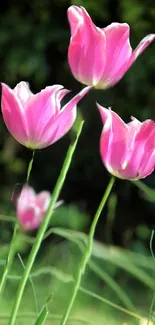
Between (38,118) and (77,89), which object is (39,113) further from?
(77,89)

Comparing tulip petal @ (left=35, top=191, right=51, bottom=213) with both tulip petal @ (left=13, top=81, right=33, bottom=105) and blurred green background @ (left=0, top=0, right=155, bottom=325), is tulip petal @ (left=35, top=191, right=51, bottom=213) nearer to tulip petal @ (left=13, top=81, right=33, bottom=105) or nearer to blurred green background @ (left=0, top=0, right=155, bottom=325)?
tulip petal @ (left=13, top=81, right=33, bottom=105)

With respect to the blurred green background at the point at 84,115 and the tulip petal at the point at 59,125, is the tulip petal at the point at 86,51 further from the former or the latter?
the blurred green background at the point at 84,115

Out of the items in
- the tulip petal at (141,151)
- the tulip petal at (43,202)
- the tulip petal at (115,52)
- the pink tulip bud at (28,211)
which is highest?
the tulip petal at (115,52)

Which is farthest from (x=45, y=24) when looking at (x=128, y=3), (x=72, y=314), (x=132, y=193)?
(x=72, y=314)

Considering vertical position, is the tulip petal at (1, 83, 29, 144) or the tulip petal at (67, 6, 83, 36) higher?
the tulip petal at (67, 6, 83, 36)

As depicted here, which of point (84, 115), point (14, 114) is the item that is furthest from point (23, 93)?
point (84, 115)

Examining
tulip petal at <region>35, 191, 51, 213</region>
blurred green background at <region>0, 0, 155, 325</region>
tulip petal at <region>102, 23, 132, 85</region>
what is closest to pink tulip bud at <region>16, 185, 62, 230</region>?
tulip petal at <region>35, 191, 51, 213</region>

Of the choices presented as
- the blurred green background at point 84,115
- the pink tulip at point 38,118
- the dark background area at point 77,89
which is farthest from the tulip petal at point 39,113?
the dark background area at point 77,89
